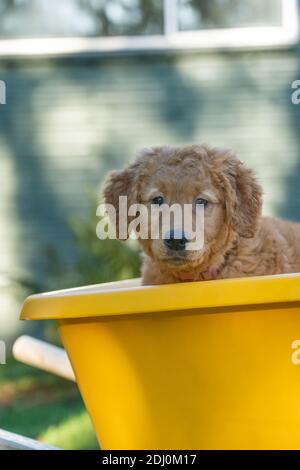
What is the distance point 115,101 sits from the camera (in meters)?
7.52

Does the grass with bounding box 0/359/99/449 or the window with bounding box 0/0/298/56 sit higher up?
the window with bounding box 0/0/298/56

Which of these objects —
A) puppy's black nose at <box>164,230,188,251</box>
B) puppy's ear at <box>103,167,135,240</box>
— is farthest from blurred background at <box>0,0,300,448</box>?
puppy's black nose at <box>164,230,188,251</box>

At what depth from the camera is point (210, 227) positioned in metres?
3.31

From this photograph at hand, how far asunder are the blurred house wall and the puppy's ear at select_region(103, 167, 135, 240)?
3.80m

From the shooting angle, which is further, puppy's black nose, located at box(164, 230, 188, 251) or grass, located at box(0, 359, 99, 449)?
grass, located at box(0, 359, 99, 449)

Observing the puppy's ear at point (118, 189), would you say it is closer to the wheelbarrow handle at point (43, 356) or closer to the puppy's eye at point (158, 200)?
the puppy's eye at point (158, 200)

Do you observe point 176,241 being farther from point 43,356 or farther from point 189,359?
point 43,356

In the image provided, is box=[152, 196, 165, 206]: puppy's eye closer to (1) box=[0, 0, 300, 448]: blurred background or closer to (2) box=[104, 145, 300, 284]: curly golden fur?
(2) box=[104, 145, 300, 284]: curly golden fur

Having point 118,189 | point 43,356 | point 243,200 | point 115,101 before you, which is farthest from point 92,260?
point 243,200

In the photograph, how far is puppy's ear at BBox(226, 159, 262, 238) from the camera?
3.38m

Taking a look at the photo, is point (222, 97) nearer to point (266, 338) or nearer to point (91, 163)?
point (91, 163)

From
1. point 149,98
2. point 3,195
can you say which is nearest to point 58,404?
point 3,195

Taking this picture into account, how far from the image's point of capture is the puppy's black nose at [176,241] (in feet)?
10.1

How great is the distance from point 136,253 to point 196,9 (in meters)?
2.46
